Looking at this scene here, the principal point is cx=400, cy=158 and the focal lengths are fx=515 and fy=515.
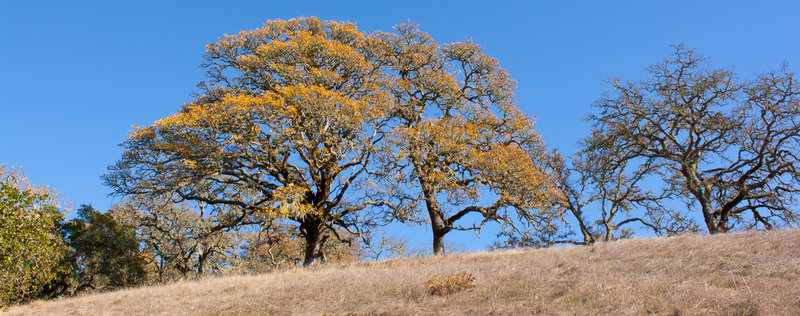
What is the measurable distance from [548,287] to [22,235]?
59.7 ft

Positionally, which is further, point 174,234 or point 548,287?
point 174,234

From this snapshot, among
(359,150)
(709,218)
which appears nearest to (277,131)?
(359,150)

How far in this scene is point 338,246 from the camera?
115ft

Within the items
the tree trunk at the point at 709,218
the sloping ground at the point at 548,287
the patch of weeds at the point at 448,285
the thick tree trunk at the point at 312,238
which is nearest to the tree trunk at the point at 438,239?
the sloping ground at the point at 548,287

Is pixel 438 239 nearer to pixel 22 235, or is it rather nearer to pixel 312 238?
pixel 312 238

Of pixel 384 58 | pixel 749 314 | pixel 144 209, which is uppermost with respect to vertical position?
pixel 384 58

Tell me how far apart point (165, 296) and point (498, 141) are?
15.0 m

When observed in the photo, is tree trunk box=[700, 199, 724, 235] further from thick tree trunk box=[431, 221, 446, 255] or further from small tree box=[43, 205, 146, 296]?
small tree box=[43, 205, 146, 296]

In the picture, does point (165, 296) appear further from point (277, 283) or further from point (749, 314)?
point (749, 314)

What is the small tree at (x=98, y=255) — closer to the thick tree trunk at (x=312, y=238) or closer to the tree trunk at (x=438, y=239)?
the thick tree trunk at (x=312, y=238)

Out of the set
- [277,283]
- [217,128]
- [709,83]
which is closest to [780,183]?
[709,83]

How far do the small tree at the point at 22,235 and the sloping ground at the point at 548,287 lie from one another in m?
1.40

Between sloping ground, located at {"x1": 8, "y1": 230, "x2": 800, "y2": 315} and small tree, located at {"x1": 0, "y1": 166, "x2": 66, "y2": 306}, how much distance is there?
1.40m

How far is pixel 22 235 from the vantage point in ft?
60.6
